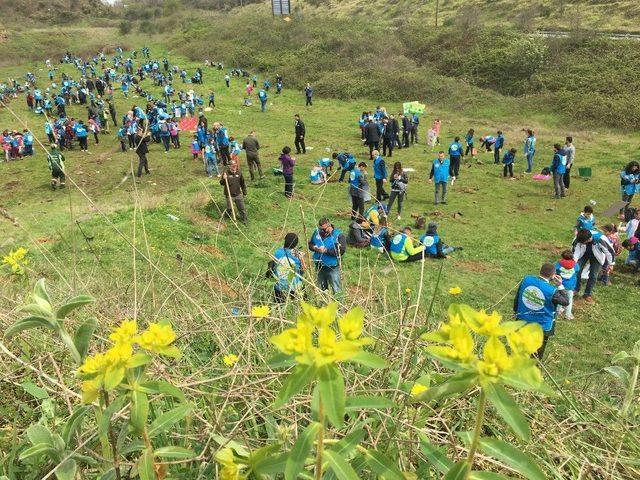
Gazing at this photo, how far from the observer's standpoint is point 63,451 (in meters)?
1.44

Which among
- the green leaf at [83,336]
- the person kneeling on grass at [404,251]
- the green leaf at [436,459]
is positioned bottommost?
the person kneeling on grass at [404,251]

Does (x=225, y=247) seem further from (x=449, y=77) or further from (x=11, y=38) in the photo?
(x=11, y=38)

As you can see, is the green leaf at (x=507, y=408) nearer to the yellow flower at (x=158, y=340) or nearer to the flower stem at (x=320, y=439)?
the flower stem at (x=320, y=439)

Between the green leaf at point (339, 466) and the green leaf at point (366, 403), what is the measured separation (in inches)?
6.3

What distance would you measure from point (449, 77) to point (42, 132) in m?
22.8

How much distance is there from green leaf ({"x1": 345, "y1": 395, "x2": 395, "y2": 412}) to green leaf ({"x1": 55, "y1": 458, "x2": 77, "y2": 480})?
807 mm

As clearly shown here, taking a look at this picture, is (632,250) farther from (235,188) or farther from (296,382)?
(296,382)

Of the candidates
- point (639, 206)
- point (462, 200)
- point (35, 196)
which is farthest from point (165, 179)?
point (639, 206)

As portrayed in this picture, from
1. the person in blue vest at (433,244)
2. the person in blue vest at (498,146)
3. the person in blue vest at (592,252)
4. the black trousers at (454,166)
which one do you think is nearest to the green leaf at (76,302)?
the person in blue vest at (592,252)

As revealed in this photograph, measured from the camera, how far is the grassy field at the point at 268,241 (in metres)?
2.55

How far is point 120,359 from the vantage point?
120 centimetres

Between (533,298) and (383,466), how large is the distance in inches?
Answer: 199

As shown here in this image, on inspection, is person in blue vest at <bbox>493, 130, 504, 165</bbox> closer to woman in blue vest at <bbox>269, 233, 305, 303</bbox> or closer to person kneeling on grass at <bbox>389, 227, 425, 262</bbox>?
person kneeling on grass at <bbox>389, 227, 425, 262</bbox>

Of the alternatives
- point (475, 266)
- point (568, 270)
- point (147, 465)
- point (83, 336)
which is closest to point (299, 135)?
point (475, 266)
